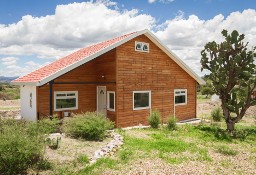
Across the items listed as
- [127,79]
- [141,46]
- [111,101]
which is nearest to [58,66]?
[111,101]

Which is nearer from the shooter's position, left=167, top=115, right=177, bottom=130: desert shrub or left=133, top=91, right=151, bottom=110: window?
left=167, top=115, right=177, bottom=130: desert shrub

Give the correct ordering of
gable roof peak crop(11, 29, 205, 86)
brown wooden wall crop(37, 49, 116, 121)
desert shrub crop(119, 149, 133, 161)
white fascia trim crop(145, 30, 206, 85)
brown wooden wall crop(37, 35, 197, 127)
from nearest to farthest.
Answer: desert shrub crop(119, 149, 133, 161)
gable roof peak crop(11, 29, 205, 86)
brown wooden wall crop(37, 49, 116, 121)
brown wooden wall crop(37, 35, 197, 127)
white fascia trim crop(145, 30, 206, 85)

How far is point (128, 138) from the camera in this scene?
13117 millimetres

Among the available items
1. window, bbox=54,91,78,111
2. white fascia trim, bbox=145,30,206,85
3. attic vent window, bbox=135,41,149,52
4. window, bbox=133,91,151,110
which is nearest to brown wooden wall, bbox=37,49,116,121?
window, bbox=54,91,78,111

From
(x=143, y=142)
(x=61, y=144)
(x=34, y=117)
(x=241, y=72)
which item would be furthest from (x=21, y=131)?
(x=241, y=72)

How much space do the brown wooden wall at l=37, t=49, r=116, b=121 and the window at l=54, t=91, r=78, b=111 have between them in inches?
9.7

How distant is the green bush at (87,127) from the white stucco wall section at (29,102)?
14.6 feet

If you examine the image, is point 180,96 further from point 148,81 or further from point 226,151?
point 226,151

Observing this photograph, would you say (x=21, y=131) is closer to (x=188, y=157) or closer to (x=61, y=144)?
(x=61, y=144)

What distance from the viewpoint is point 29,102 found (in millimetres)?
A: 17344

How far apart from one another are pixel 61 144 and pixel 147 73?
9.18m

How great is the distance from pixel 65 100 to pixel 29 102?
2360 millimetres

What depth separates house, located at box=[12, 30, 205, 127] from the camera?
16.5 meters

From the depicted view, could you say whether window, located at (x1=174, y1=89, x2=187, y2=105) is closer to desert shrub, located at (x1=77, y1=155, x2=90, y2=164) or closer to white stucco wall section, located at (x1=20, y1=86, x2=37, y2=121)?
white stucco wall section, located at (x1=20, y1=86, x2=37, y2=121)
